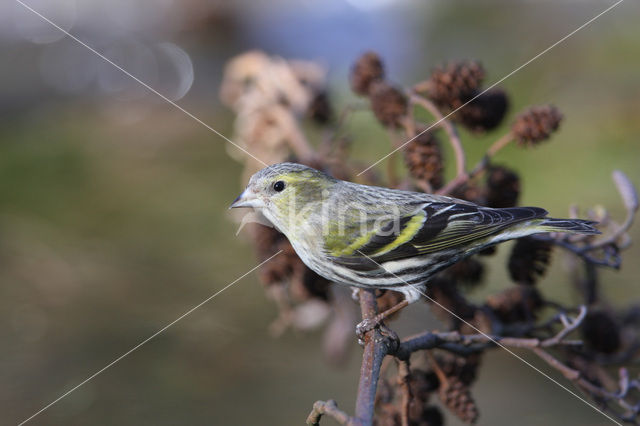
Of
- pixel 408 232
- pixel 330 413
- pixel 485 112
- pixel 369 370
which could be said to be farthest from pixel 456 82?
pixel 330 413

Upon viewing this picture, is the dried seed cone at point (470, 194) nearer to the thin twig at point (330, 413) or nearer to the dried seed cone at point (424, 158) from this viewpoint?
the dried seed cone at point (424, 158)

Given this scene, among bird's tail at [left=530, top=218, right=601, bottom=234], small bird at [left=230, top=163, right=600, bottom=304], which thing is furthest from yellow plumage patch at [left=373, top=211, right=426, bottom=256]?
bird's tail at [left=530, top=218, right=601, bottom=234]

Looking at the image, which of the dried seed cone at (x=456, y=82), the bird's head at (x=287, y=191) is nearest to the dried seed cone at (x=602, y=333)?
the dried seed cone at (x=456, y=82)

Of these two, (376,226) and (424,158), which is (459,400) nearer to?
(376,226)

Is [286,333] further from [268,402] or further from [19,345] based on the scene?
[19,345]

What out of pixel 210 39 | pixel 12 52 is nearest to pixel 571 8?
pixel 210 39

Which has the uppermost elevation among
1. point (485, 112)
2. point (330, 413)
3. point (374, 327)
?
point (485, 112)
